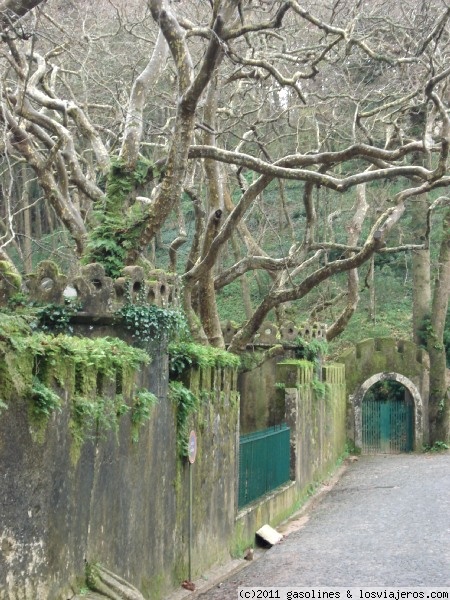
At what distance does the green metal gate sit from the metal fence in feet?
41.5

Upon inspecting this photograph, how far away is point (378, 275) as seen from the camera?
37125 millimetres

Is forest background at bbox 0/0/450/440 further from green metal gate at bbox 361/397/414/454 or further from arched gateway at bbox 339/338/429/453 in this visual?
green metal gate at bbox 361/397/414/454

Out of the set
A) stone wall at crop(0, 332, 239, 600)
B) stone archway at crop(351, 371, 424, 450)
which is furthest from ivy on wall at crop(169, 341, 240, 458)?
stone archway at crop(351, 371, 424, 450)

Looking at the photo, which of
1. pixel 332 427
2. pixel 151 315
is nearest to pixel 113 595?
pixel 151 315

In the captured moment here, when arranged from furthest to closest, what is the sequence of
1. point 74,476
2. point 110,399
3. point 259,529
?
1. point 259,529
2. point 110,399
3. point 74,476

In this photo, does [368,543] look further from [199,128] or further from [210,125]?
[210,125]

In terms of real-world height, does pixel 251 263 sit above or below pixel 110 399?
above

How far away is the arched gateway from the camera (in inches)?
1120

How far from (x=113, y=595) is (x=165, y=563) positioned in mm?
2323

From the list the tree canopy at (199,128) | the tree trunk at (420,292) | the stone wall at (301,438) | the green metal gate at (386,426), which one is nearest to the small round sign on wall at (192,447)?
the tree canopy at (199,128)

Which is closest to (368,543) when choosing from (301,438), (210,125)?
(301,438)

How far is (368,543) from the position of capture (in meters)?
12.6

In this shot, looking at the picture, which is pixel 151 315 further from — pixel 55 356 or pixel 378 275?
pixel 378 275

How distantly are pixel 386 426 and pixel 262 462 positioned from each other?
49.7 ft
